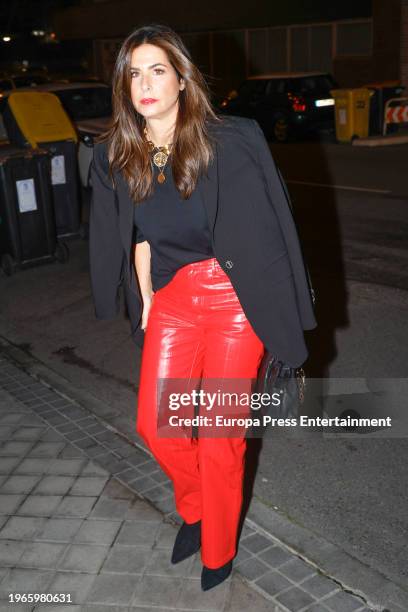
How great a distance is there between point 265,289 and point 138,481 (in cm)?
156

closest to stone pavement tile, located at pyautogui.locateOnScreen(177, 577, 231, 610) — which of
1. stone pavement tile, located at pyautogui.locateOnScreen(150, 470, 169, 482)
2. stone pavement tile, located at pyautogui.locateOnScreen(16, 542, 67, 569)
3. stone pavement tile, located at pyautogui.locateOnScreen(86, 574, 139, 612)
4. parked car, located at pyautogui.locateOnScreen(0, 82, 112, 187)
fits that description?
stone pavement tile, located at pyautogui.locateOnScreen(86, 574, 139, 612)

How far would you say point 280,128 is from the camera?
59.0 ft

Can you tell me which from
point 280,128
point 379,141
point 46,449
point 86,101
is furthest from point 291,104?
point 46,449

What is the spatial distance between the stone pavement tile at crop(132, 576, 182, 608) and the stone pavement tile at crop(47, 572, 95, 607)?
0.21m

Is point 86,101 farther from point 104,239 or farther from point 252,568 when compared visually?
point 252,568

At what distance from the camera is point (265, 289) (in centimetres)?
286

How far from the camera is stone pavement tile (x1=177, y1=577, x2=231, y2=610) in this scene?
119 inches

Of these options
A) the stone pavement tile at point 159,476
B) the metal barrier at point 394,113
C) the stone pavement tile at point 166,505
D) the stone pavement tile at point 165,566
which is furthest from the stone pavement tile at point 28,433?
the metal barrier at point 394,113

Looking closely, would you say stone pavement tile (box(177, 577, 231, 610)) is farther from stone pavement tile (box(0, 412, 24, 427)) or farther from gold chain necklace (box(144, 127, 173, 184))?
stone pavement tile (box(0, 412, 24, 427))

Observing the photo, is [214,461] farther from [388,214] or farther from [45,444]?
[388,214]

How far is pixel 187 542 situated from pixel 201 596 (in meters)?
0.28

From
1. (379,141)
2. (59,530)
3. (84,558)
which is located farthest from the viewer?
(379,141)

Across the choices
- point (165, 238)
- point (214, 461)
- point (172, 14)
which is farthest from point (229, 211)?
point (172, 14)

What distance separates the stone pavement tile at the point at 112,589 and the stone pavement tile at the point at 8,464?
3.74 ft
